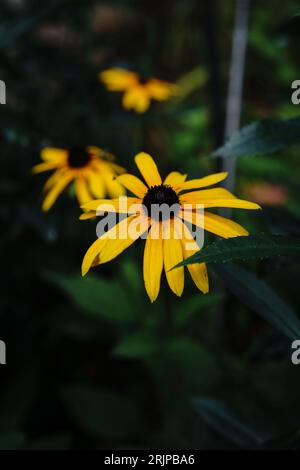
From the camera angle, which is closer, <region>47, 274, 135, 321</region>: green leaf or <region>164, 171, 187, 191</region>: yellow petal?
<region>164, 171, 187, 191</region>: yellow petal

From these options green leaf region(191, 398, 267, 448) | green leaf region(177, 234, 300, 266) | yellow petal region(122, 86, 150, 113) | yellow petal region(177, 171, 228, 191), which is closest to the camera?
green leaf region(177, 234, 300, 266)

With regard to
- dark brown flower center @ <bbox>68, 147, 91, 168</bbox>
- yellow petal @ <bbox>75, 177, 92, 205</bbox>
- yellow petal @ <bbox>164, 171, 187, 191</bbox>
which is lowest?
yellow petal @ <bbox>164, 171, 187, 191</bbox>

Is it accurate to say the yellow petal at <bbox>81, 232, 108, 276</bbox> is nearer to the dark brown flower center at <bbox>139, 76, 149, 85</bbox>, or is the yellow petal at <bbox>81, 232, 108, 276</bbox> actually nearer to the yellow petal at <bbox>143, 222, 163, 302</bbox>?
the yellow petal at <bbox>143, 222, 163, 302</bbox>

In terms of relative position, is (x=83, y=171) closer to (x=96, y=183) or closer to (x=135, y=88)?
(x=96, y=183)

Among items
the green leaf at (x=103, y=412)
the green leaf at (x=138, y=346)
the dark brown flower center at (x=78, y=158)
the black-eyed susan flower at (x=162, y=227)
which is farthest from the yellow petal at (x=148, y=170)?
the green leaf at (x=103, y=412)

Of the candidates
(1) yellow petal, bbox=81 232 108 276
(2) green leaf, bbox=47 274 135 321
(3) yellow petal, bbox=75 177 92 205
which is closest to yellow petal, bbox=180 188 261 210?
(1) yellow petal, bbox=81 232 108 276

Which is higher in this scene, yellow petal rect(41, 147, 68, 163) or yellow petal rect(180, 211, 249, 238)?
yellow petal rect(41, 147, 68, 163)
